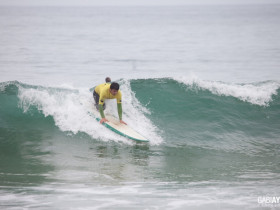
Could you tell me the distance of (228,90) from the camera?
12.9 meters

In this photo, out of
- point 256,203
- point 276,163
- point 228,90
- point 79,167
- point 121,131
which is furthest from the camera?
point 228,90

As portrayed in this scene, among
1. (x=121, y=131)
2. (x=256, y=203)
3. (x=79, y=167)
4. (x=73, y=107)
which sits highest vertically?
(x=73, y=107)

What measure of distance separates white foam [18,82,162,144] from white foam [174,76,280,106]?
113 inches

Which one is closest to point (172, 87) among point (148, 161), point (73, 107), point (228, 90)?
point (228, 90)

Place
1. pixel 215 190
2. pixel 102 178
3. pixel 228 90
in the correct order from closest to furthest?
pixel 215 190 → pixel 102 178 → pixel 228 90

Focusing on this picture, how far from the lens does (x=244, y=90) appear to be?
512 inches

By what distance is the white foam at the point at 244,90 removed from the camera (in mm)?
12500

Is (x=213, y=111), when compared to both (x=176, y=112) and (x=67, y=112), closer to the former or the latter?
(x=176, y=112)

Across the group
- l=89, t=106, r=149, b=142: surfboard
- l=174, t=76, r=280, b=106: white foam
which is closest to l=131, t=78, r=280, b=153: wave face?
l=174, t=76, r=280, b=106: white foam

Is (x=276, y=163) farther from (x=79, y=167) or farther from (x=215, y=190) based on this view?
(x=79, y=167)

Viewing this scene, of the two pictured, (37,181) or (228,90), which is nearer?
(37,181)

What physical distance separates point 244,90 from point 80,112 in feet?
21.9

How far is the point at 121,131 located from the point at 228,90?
5.85 metres

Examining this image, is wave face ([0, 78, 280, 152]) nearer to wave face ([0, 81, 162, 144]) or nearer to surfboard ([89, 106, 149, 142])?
wave face ([0, 81, 162, 144])
